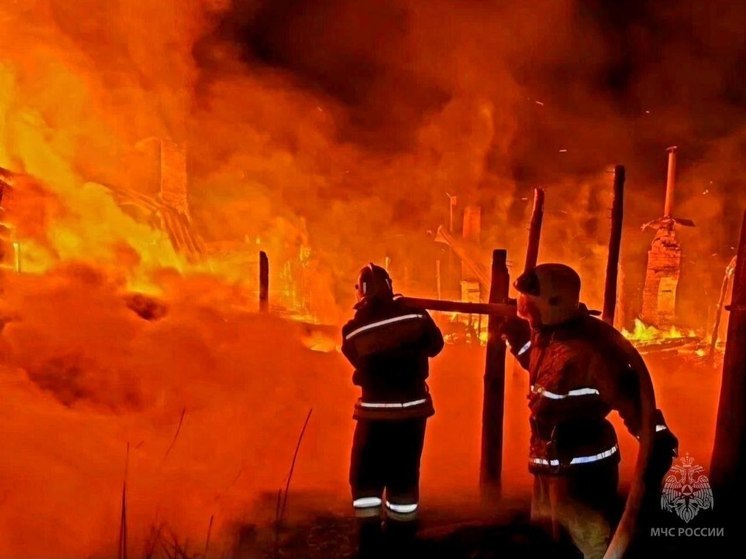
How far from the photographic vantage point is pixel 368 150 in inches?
411

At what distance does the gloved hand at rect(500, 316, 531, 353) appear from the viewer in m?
4.99

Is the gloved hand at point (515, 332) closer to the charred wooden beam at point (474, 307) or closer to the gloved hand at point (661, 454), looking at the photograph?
the charred wooden beam at point (474, 307)

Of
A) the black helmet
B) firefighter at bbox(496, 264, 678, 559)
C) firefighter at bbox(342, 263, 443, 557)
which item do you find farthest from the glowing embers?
the black helmet

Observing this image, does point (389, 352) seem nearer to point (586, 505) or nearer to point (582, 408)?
point (582, 408)

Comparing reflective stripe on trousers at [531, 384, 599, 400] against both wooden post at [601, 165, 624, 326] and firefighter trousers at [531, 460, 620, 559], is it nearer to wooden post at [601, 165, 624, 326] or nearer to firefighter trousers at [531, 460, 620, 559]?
firefighter trousers at [531, 460, 620, 559]

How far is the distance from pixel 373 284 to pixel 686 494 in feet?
11.8

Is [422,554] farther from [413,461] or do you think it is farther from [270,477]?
[270,477]

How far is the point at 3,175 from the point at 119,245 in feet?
5.10

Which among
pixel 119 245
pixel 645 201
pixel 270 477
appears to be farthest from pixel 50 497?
pixel 645 201

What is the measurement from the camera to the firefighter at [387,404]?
4762 millimetres

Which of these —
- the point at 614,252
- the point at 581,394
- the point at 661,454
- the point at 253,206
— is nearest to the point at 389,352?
the point at 581,394

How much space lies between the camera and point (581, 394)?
13.9 ft

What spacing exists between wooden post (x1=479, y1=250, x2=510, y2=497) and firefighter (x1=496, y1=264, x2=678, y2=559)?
3.76ft

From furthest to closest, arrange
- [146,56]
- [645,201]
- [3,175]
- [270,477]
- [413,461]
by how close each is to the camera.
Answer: [645,201]
[146,56]
[3,175]
[270,477]
[413,461]
